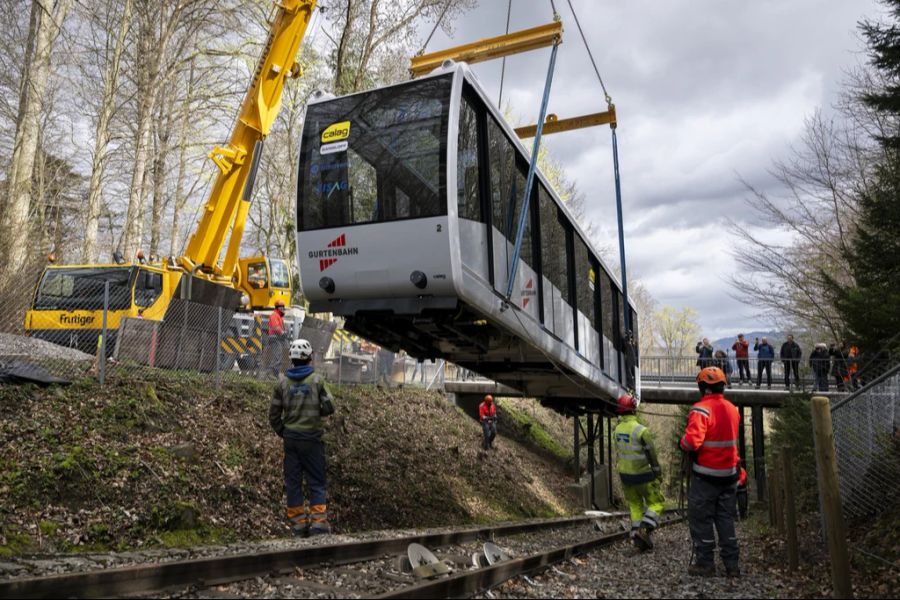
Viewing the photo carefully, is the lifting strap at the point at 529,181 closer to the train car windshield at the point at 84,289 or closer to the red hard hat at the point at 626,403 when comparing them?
the red hard hat at the point at 626,403

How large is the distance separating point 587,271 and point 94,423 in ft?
24.9

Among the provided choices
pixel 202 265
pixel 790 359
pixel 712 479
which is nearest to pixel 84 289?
pixel 202 265

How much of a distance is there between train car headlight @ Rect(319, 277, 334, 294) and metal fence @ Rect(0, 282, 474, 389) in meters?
3.95

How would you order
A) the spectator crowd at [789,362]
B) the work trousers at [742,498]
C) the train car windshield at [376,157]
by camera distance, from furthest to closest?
the spectator crowd at [789,362] → the work trousers at [742,498] → the train car windshield at [376,157]

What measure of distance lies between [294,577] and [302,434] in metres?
2.31

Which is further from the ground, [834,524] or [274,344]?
[274,344]

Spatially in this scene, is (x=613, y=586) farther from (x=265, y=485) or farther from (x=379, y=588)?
(x=265, y=485)

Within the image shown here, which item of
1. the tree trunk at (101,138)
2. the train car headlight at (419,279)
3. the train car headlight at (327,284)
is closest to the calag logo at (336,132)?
the train car headlight at (327,284)

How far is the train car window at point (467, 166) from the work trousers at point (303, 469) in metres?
2.97

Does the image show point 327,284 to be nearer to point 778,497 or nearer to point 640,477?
point 640,477

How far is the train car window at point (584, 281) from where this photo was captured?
1018 cm

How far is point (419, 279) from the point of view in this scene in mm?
6500

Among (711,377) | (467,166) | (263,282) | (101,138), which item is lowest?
(711,377)

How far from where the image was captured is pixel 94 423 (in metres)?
8.02
